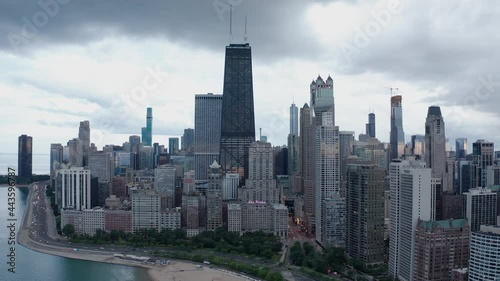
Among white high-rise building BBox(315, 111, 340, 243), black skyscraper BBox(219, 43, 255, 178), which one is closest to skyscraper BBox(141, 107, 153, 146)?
black skyscraper BBox(219, 43, 255, 178)

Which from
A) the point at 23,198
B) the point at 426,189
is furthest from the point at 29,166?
the point at 426,189

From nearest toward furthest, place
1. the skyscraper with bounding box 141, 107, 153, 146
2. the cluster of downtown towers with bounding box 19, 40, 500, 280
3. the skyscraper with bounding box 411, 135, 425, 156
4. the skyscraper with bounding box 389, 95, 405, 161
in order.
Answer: the cluster of downtown towers with bounding box 19, 40, 500, 280 → the skyscraper with bounding box 411, 135, 425, 156 → the skyscraper with bounding box 389, 95, 405, 161 → the skyscraper with bounding box 141, 107, 153, 146

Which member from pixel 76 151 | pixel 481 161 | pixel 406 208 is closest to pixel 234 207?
pixel 406 208

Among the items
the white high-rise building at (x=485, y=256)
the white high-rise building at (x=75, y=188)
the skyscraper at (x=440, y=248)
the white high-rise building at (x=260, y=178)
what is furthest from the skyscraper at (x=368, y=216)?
the white high-rise building at (x=75, y=188)

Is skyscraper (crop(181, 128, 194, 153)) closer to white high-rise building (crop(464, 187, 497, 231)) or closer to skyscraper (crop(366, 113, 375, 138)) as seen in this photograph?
skyscraper (crop(366, 113, 375, 138))

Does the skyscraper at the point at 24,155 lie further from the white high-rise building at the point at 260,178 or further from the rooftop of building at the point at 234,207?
the rooftop of building at the point at 234,207

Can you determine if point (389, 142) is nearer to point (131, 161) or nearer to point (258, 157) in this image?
point (258, 157)

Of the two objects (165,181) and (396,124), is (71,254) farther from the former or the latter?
(396,124)
